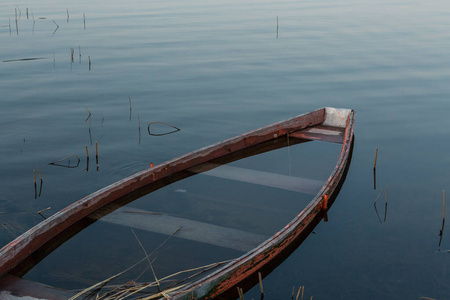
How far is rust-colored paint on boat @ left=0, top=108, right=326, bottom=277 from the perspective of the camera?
6.15 metres

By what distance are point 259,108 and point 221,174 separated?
5159mm

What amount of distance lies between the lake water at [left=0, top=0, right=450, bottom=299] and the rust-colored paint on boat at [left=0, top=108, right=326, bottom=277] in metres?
0.48

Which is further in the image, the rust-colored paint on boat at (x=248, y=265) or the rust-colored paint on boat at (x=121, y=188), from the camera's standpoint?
the rust-colored paint on boat at (x=121, y=188)

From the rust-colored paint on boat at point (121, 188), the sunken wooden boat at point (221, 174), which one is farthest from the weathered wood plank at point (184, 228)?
the rust-colored paint on boat at point (121, 188)

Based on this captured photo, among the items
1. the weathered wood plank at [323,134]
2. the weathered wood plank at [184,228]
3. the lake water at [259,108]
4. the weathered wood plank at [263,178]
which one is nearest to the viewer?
the weathered wood plank at [184,228]

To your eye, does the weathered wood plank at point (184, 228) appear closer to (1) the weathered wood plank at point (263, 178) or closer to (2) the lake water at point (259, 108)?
(2) the lake water at point (259, 108)

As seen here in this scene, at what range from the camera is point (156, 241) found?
23.1ft

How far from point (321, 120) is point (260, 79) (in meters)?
5.64

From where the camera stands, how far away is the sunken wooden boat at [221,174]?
5.64 metres

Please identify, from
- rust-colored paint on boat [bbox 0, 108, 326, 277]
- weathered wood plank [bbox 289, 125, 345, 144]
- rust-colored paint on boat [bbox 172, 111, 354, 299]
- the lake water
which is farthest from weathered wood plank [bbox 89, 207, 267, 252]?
weathered wood plank [bbox 289, 125, 345, 144]

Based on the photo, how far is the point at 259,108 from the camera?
13.9m

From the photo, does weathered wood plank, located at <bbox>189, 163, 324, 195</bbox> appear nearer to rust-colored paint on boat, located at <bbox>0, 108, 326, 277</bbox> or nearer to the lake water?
rust-colored paint on boat, located at <bbox>0, 108, 326, 277</bbox>

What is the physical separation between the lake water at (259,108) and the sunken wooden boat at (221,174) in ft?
0.98

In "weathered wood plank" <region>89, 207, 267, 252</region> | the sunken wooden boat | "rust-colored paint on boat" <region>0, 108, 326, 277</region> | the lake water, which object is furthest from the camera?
the lake water
